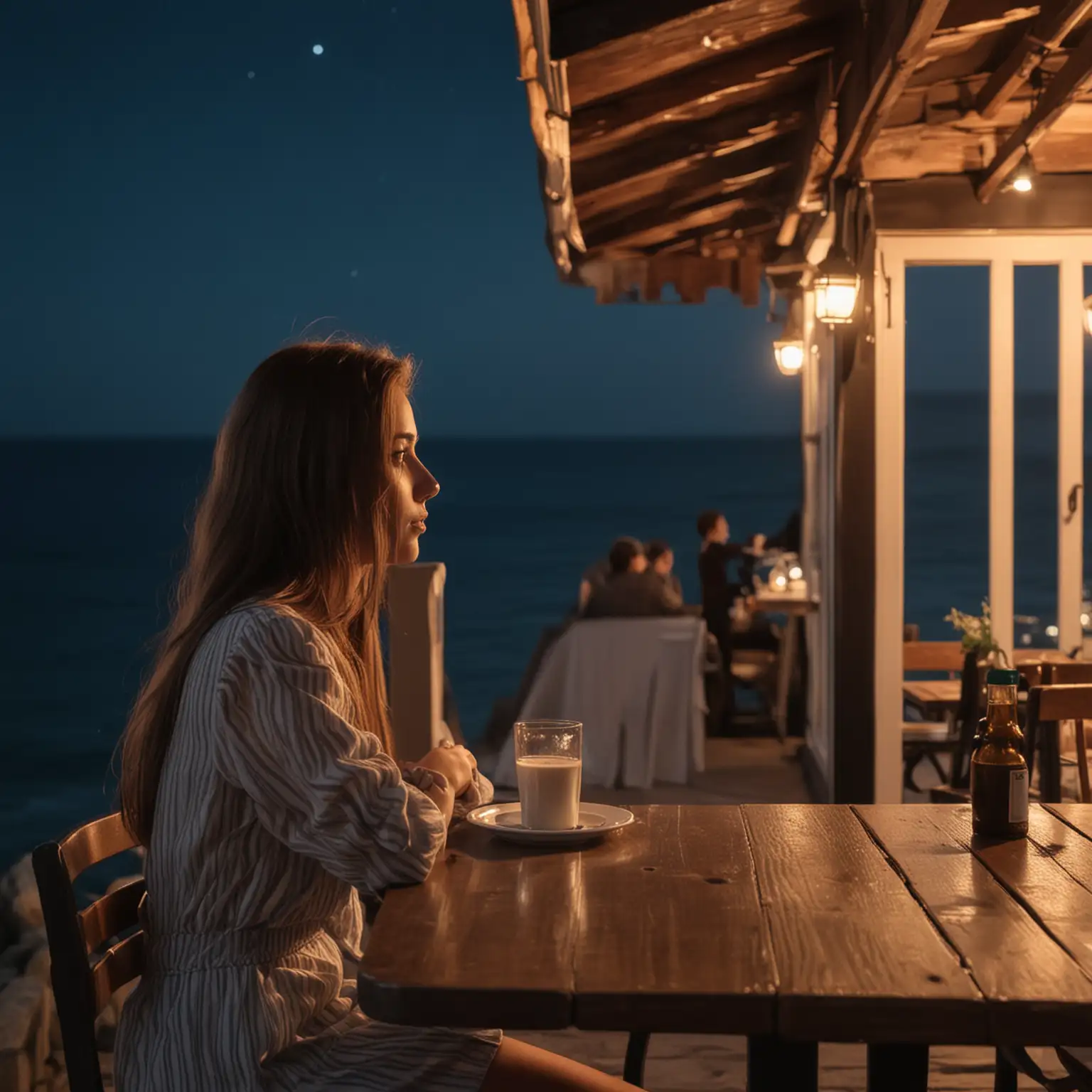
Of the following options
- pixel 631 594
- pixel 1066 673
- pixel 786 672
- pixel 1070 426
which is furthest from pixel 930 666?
pixel 786 672

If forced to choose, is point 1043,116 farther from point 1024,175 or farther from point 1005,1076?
point 1005,1076

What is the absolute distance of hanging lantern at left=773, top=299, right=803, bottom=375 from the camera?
782cm

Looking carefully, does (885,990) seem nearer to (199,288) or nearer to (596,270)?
(596,270)

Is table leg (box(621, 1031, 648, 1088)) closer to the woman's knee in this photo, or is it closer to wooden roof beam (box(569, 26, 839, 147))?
the woman's knee

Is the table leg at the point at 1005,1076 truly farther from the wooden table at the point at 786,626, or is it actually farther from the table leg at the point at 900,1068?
the wooden table at the point at 786,626

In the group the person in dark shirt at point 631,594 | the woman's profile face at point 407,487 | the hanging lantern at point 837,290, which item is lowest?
the person in dark shirt at point 631,594

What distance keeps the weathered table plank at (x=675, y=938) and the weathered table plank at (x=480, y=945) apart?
26 mm

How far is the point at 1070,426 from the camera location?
4957 millimetres

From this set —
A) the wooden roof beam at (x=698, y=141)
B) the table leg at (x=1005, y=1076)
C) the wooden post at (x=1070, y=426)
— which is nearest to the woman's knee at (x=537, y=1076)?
the table leg at (x=1005, y=1076)

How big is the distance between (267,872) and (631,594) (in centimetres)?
545

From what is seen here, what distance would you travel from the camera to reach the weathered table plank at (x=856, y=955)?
1262 mm

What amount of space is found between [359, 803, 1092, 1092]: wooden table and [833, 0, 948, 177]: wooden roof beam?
2.03 meters

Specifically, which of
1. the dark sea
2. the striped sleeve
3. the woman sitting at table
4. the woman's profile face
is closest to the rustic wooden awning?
the dark sea

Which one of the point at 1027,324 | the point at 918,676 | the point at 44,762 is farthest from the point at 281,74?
the point at 1027,324
